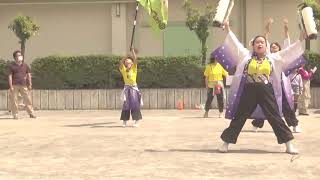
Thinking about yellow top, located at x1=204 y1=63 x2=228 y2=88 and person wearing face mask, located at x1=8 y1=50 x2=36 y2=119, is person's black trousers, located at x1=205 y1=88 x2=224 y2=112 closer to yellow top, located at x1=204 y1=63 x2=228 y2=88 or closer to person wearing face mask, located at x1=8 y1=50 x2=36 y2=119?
yellow top, located at x1=204 y1=63 x2=228 y2=88

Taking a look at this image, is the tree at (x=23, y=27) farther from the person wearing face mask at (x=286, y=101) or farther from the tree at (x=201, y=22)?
the person wearing face mask at (x=286, y=101)

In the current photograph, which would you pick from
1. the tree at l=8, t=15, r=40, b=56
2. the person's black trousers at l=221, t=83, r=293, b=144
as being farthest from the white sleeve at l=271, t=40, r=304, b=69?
the tree at l=8, t=15, r=40, b=56

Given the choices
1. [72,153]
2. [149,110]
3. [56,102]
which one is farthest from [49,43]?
[72,153]

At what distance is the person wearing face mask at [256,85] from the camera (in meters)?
8.81

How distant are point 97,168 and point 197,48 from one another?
14.7 metres

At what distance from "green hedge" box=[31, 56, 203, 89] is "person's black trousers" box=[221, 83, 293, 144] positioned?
944 centimetres

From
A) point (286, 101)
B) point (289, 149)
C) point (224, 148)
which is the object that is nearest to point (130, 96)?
point (286, 101)

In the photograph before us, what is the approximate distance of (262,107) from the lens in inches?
350

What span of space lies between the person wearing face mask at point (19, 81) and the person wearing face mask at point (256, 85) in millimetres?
8056

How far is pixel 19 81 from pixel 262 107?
8.68 m

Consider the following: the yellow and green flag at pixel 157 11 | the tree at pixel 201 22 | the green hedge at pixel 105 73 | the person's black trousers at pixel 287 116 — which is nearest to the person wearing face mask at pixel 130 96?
the yellow and green flag at pixel 157 11

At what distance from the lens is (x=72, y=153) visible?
8969 mm

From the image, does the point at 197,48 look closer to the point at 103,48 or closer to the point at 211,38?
the point at 211,38

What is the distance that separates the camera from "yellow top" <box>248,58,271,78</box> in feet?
29.0
